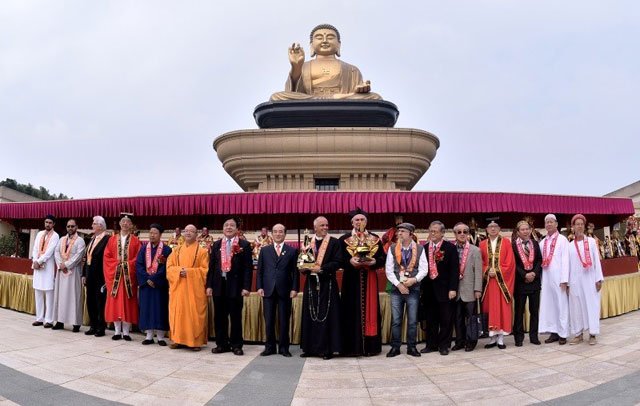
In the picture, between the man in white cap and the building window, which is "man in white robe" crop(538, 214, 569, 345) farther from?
the building window

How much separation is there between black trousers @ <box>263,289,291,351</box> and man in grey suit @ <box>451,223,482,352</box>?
1.79 meters

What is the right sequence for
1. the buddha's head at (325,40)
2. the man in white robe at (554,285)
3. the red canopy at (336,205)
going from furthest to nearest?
the buddha's head at (325,40) → the red canopy at (336,205) → the man in white robe at (554,285)

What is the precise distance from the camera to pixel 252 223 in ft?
28.8

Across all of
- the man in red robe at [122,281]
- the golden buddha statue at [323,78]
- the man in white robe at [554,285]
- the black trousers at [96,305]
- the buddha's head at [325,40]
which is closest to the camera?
the man in white robe at [554,285]

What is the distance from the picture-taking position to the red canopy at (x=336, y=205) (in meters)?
7.39

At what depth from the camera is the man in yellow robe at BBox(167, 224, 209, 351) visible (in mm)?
5512

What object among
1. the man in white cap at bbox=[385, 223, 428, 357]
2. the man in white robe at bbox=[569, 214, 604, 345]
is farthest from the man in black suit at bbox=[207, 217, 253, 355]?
the man in white robe at bbox=[569, 214, 604, 345]

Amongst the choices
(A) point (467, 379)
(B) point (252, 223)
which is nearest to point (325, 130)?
(B) point (252, 223)

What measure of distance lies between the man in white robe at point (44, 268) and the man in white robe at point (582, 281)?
20.8ft

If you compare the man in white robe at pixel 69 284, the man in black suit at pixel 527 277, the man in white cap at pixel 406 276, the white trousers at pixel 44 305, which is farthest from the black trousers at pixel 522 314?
the white trousers at pixel 44 305

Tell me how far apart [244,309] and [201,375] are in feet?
Answer: 5.71

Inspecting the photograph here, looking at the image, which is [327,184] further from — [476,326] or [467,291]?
[476,326]

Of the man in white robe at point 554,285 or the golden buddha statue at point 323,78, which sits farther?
the golden buddha statue at point 323,78

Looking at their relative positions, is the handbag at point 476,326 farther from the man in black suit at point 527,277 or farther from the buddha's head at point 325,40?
the buddha's head at point 325,40
